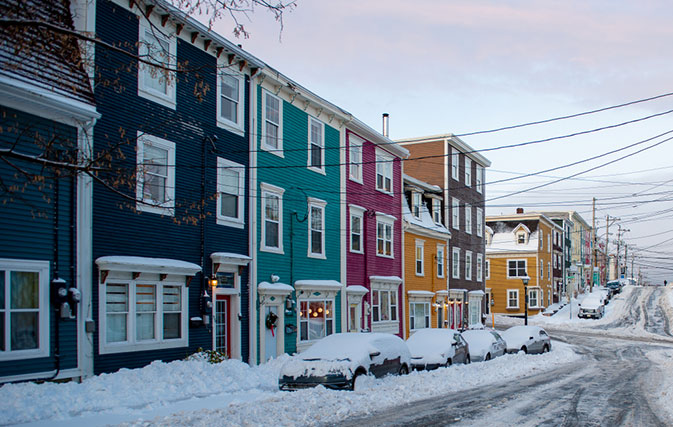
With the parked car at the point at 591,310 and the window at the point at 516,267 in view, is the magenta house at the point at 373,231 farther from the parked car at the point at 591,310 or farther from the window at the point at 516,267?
the window at the point at 516,267

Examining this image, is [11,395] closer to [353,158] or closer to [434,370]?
[434,370]

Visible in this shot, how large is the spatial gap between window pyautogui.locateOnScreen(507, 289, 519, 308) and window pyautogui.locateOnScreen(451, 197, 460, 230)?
27264 mm

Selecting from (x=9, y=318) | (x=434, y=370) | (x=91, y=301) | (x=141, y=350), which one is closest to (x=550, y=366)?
(x=434, y=370)

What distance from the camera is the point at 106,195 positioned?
16688 millimetres

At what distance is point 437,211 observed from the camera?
4222 cm

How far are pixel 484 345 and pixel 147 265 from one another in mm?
14848

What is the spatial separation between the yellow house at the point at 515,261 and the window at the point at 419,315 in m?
32.3

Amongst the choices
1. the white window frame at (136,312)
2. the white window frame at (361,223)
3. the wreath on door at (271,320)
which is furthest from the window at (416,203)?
the white window frame at (136,312)

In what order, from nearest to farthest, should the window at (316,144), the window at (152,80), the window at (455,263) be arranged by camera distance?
1. the window at (152,80)
2. the window at (316,144)
3. the window at (455,263)

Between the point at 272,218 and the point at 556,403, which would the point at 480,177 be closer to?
the point at 272,218

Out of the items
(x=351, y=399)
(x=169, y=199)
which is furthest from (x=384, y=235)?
(x=351, y=399)

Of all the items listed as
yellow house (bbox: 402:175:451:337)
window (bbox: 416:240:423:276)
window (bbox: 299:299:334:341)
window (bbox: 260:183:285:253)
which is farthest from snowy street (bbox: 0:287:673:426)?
window (bbox: 416:240:423:276)

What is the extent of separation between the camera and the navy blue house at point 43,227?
13.9 meters

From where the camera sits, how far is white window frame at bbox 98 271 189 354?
16297 millimetres
